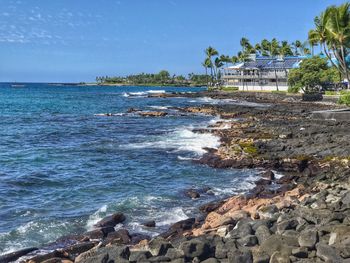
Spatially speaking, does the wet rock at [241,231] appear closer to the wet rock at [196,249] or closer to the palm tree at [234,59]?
the wet rock at [196,249]

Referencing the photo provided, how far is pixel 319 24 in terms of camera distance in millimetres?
58062

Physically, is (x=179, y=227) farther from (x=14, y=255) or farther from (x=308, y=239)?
(x=308, y=239)

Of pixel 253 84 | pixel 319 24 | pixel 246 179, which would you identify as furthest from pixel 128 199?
pixel 253 84

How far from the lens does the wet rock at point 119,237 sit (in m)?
11.9

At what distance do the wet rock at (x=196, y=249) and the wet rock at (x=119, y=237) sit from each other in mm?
3338

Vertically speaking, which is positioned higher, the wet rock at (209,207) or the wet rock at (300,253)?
the wet rock at (300,253)

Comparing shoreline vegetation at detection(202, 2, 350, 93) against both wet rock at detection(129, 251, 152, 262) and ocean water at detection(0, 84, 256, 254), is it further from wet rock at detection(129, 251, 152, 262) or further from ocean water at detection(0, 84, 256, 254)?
wet rock at detection(129, 251, 152, 262)

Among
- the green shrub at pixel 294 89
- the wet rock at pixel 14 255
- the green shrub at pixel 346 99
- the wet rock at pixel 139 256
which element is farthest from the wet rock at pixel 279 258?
the green shrub at pixel 294 89

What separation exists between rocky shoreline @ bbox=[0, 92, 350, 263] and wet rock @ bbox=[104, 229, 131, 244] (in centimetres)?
3

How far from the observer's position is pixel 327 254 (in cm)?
795

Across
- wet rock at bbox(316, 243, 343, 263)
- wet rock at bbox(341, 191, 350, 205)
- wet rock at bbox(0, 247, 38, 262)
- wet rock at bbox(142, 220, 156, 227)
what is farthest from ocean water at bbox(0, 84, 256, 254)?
wet rock at bbox(316, 243, 343, 263)

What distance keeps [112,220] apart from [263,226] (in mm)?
5268

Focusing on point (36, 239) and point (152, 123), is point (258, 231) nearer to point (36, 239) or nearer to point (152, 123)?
point (36, 239)

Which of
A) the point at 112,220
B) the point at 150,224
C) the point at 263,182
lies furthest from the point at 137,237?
the point at 263,182
